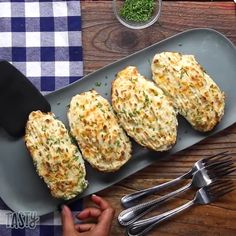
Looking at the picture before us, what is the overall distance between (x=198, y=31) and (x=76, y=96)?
0.46 m

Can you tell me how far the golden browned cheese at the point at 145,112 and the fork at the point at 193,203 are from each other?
195mm

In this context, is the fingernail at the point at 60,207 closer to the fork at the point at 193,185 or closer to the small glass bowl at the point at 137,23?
the fork at the point at 193,185

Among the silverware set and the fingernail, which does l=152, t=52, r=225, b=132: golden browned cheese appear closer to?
the silverware set

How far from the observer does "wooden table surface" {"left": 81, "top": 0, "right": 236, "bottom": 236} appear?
1919mm

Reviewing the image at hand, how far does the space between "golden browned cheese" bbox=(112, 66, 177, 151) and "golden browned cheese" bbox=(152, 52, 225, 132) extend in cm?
4

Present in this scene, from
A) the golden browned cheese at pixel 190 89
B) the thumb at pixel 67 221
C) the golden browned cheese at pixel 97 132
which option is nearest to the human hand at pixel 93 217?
the thumb at pixel 67 221

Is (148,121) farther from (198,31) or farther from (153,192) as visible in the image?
(198,31)

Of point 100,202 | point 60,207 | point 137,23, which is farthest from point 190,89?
point 60,207

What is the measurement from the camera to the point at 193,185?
1896mm

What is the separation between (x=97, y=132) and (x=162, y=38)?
0.41 metres

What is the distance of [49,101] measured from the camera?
1.90 metres

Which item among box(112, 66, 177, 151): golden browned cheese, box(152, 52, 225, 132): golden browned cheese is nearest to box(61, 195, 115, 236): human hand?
box(112, 66, 177, 151): golden browned cheese

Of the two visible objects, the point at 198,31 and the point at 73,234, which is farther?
the point at 198,31

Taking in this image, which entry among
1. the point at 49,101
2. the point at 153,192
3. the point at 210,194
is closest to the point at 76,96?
the point at 49,101
